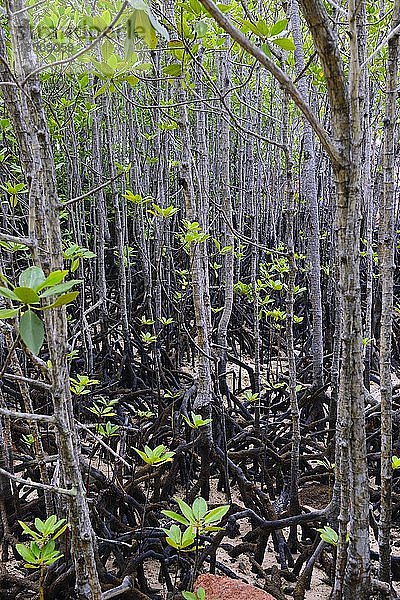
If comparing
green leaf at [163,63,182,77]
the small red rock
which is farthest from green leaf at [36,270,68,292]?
green leaf at [163,63,182,77]

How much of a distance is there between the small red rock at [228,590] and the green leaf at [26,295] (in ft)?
2.67

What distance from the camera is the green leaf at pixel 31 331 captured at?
2.22 ft

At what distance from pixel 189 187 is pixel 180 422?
3.76 feet

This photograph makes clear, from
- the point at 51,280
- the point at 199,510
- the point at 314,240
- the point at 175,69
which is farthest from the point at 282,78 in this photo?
the point at 314,240

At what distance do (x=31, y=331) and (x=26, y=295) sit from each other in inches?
1.9

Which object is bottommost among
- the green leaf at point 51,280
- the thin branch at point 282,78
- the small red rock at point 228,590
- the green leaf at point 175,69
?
the small red rock at point 228,590

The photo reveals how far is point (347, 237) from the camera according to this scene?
92 centimetres

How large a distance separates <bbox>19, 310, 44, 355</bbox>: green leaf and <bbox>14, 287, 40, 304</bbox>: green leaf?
22mm

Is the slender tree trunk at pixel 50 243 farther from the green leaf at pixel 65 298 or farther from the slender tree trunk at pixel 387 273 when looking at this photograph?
the slender tree trunk at pixel 387 273

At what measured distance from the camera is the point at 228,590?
123cm

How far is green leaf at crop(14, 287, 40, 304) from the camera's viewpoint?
2.31 feet

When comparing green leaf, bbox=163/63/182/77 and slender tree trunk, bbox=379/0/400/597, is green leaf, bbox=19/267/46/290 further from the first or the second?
green leaf, bbox=163/63/182/77

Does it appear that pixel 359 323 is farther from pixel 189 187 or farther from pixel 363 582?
pixel 189 187

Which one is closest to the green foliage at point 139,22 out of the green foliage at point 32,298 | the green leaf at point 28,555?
the green foliage at point 32,298
